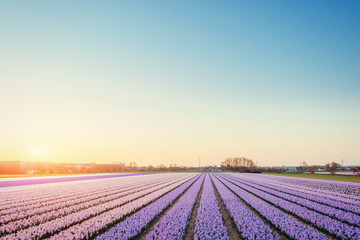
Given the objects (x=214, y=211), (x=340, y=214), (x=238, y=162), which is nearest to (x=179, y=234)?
(x=214, y=211)

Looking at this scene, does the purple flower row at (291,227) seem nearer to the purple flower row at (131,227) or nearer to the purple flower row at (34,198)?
the purple flower row at (131,227)

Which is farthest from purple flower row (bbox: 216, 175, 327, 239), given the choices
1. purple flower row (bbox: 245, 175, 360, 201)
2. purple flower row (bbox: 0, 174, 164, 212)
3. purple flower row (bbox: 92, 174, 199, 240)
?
purple flower row (bbox: 0, 174, 164, 212)

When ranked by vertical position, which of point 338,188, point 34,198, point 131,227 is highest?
point 131,227

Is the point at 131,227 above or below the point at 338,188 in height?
above

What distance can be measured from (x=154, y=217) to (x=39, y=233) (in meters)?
4.97

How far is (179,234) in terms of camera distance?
755cm

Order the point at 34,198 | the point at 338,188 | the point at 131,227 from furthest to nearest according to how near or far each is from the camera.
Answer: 1. the point at 338,188
2. the point at 34,198
3. the point at 131,227

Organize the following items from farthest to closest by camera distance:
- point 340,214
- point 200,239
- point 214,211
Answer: point 214,211 → point 340,214 → point 200,239

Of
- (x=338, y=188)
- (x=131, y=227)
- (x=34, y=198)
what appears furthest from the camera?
(x=338, y=188)

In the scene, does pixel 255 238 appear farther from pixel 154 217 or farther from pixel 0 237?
pixel 0 237

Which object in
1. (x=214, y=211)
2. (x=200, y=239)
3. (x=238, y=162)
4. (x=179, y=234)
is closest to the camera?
(x=200, y=239)

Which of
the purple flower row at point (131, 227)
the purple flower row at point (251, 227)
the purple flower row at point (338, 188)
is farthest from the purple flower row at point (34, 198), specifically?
the purple flower row at point (338, 188)

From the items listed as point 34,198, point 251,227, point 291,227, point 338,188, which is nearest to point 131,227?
point 251,227

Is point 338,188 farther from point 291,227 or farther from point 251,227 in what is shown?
point 251,227
